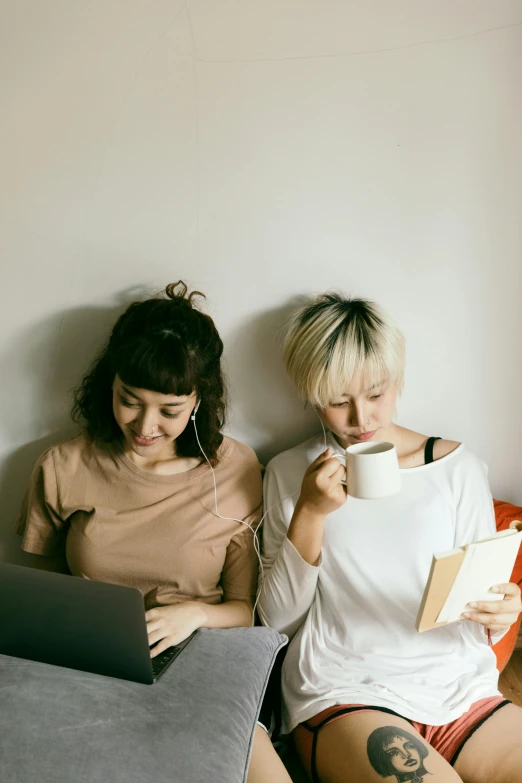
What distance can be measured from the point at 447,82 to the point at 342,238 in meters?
0.40

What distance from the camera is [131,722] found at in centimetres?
114

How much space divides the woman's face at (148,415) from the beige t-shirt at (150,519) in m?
0.10

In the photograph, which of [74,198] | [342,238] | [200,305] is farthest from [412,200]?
[74,198]

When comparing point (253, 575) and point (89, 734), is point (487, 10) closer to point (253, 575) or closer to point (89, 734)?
point (253, 575)

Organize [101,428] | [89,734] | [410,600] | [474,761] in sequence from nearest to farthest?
[89,734] → [474,761] → [410,600] → [101,428]

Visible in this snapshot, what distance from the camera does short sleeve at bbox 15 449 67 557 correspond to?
1554 millimetres

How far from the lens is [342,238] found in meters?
1.57

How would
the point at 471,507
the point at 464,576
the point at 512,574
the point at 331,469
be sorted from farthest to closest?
1. the point at 512,574
2. the point at 471,507
3. the point at 331,469
4. the point at 464,576

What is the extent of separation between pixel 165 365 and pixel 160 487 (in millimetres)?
307

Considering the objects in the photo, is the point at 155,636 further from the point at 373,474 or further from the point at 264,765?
the point at 373,474

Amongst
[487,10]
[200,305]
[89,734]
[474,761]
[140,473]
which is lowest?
[474,761]

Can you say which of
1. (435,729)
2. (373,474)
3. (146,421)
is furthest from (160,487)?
(435,729)

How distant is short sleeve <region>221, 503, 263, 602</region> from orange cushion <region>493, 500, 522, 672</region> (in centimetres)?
Answer: 57

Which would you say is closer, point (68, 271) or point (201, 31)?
point (201, 31)
